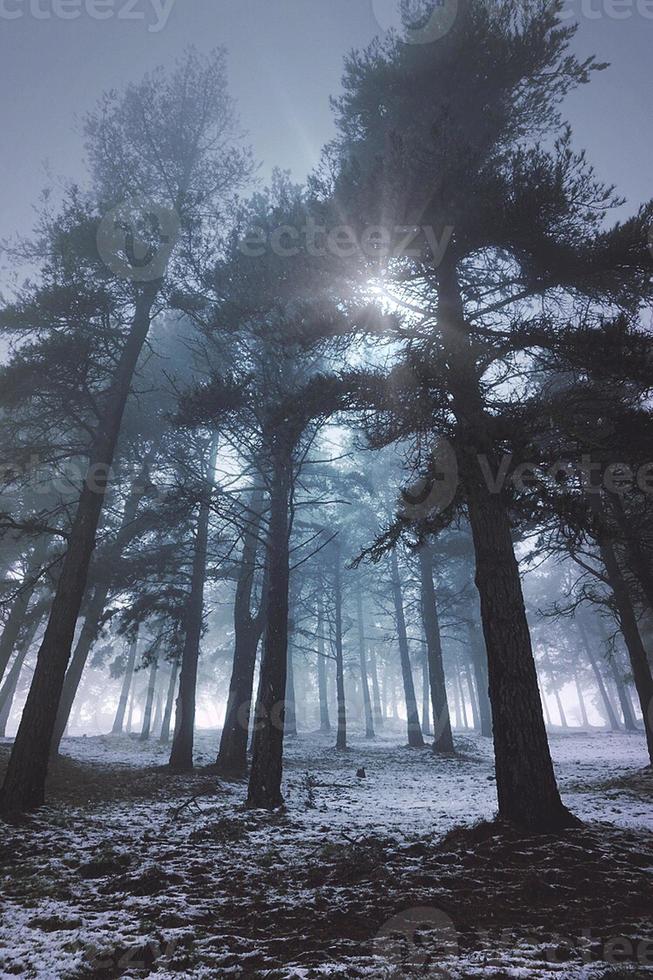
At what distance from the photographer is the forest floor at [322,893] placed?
2.54 m

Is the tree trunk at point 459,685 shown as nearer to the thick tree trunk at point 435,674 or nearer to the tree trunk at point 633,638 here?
the thick tree trunk at point 435,674

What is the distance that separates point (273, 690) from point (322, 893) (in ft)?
13.5

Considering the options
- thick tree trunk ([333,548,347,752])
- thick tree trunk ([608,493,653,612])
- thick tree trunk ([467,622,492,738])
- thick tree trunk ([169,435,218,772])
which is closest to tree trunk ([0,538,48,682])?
thick tree trunk ([169,435,218,772])

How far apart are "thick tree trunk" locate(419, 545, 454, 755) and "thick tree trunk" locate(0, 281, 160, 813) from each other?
10454mm

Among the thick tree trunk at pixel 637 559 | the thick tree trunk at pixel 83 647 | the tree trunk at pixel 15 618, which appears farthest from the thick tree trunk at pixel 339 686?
the thick tree trunk at pixel 637 559

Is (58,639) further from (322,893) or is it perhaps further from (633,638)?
(633,638)

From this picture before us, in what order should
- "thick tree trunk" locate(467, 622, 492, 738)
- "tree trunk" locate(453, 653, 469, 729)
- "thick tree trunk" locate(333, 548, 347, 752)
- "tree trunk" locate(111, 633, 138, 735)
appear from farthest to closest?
"tree trunk" locate(453, 653, 469, 729) < "tree trunk" locate(111, 633, 138, 735) < "thick tree trunk" locate(467, 622, 492, 738) < "thick tree trunk" locate(333, 548, 347, 752)

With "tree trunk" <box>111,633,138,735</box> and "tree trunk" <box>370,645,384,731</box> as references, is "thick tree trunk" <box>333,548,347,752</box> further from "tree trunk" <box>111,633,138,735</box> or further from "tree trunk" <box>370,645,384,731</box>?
"tree trunk" <box>370,645,384,731</box>

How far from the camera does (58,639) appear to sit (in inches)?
293

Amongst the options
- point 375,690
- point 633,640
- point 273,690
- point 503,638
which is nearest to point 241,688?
point 273,690

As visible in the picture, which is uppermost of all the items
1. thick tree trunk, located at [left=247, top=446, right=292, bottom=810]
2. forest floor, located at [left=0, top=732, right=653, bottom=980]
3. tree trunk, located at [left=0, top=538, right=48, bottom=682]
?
tree trunk, located at [left=0, top=538, right=48, bottom=682]

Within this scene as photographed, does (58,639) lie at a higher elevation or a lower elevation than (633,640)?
lower

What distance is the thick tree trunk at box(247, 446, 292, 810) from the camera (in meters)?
7.29

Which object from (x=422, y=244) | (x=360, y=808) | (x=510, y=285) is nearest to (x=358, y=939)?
(x=360, y=808)
